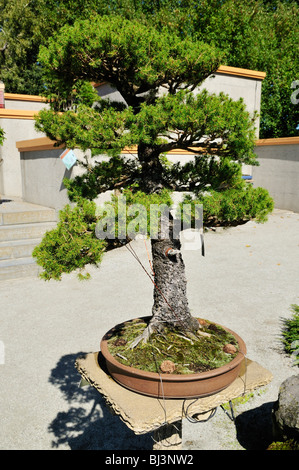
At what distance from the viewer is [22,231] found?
9039 millimetres

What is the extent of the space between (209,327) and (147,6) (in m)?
23.1

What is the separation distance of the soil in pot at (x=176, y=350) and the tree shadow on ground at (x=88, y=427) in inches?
52.4

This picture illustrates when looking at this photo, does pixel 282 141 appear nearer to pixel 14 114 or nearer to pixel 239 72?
pixel 239 72

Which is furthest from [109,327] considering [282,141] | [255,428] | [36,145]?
[282,141]

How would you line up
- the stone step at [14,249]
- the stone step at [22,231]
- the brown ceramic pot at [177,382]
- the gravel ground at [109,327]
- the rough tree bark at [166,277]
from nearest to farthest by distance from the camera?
the brown ceramic pot at [177,382] → the rough tree bark at [166,277] → the gravel ground at [109,327] → the stone step at [14,249] → the stone step at [22,231]

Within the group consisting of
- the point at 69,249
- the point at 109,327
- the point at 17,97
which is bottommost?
the point at 109,327

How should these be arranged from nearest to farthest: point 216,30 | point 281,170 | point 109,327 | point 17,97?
point 109,327 → point 281,170 → point 17,97 → point 216,30

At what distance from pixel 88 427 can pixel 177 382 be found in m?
1.98

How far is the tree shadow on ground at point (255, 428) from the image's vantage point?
12.1ft

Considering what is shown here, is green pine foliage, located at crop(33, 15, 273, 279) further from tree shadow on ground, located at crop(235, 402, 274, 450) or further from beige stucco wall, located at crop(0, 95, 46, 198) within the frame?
beige stucco wall, located at crop(0, 95, 46, 198)

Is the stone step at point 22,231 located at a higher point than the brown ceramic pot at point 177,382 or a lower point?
lower

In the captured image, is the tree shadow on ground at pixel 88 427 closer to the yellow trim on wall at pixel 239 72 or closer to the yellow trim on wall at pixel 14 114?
the yellow trim on wall at pixel 14 114

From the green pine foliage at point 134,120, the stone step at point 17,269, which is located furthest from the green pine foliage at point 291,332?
the stone step at point 17,269

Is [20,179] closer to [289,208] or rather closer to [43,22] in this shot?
[289,208]
